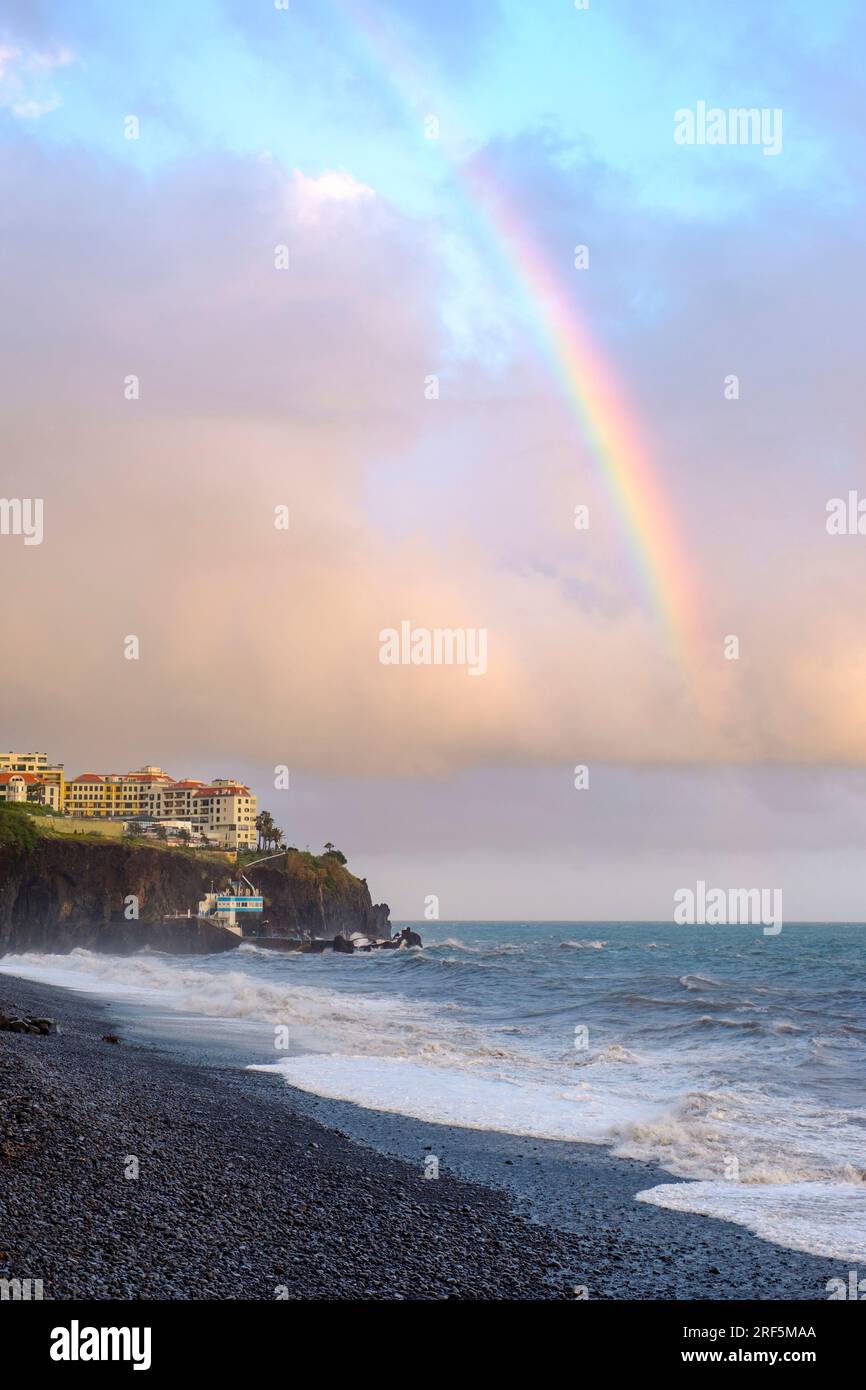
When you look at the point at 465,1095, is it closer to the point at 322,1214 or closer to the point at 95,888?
the point at 322,1214

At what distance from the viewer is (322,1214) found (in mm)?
13883

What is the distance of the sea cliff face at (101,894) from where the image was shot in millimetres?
121812

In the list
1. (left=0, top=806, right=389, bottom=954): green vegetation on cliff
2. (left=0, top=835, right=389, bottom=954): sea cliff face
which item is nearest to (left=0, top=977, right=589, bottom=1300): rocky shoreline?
(left=0, top=806, right=389, bottom=954): green vegetation on cliff

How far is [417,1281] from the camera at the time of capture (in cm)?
1159

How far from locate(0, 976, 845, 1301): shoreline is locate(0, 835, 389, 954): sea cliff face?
107577mm

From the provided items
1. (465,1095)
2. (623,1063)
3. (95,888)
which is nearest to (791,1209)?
(465,1095)

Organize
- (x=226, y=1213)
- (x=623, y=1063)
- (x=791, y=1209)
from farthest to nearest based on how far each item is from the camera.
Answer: (x=623, y=1063) < (x=791, y=1209) < (x=226, y=1213)

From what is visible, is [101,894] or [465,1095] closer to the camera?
[465,1095]

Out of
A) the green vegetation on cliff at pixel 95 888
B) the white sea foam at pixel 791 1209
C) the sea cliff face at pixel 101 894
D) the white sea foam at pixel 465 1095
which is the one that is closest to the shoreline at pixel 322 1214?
the white sea foam at pixel 791 1209

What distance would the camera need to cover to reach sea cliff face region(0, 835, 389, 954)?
400 ft

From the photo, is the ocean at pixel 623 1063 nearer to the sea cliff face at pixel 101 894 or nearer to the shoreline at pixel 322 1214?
the shoreline at pixel 322 1214

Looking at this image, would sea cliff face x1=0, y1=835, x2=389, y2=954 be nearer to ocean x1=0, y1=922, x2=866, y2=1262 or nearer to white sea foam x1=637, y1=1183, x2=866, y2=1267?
ocean x1=0, y1=922, x2=866, y2=1262

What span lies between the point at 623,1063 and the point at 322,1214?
20.7 m
